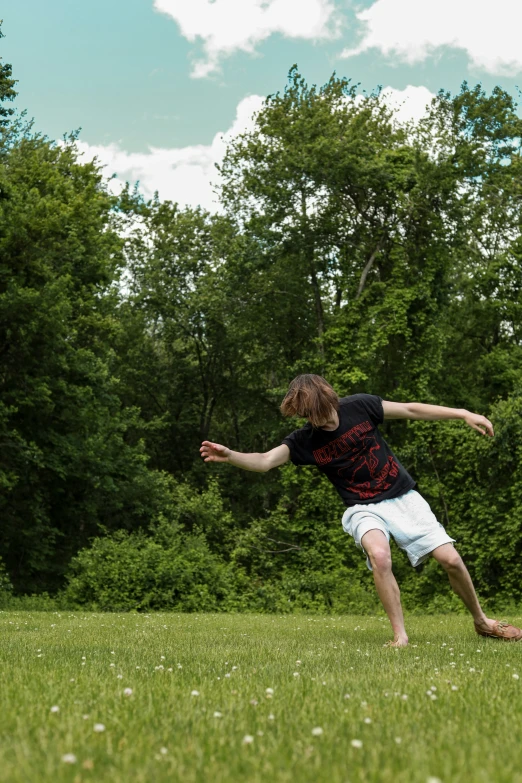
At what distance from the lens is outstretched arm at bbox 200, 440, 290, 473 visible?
6.39 m

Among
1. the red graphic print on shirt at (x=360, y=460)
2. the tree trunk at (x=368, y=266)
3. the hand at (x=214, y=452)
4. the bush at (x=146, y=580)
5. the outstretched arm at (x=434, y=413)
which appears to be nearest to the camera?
the hand at (x=214, y=452)

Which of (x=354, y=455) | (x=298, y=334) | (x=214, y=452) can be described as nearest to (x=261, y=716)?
(x=214, y=452)

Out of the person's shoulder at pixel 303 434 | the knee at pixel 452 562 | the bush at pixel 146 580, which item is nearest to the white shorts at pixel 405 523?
the knee at pixel 452 562

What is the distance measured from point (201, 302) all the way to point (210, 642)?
27.9 m

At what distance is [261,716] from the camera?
3.10 m

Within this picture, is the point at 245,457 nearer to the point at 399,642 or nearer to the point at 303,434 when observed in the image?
the point at 303,434

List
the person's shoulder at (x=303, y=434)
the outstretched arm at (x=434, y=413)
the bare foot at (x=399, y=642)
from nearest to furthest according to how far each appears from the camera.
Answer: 1. the bare foot at (x=399, y=642)
2. the outstretched arm at (x=434, y=413)
3. the person's shoulder at (x=303, y=434)

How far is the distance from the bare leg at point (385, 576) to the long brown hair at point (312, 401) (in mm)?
1093

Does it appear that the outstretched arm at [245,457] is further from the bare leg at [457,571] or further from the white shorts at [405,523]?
the bare leg at [457,571]

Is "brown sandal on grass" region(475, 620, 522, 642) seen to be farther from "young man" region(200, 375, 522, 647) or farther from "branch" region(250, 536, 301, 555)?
"branch" region(250, 536, 301, 555)

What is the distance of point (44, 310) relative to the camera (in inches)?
864

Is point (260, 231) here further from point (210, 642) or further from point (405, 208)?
point (210, 642)

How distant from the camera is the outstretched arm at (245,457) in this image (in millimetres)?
6387

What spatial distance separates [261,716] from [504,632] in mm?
4759
